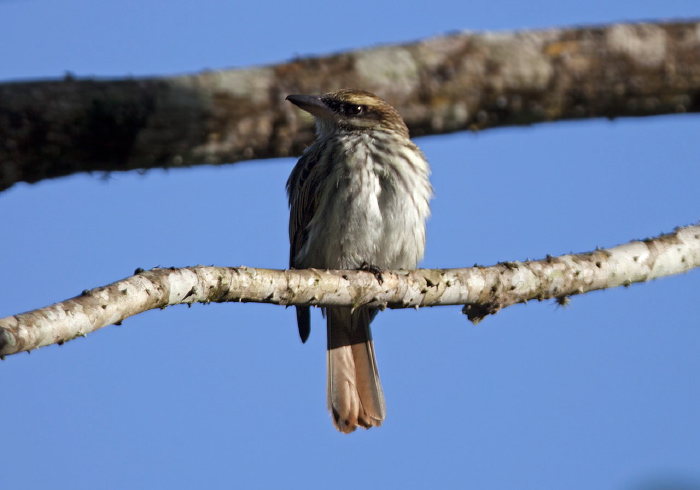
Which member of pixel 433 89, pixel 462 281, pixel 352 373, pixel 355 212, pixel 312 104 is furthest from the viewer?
pixel 352 373

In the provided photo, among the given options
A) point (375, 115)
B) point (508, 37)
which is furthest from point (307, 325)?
point (508, 37)

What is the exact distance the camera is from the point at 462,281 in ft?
13.5

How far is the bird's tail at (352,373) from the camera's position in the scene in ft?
17.7

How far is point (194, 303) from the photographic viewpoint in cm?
325

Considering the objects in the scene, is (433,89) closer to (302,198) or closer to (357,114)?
(302,198)

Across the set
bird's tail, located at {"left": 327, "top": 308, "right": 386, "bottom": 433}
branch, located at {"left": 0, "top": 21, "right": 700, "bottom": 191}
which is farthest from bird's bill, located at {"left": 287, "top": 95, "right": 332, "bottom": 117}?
bird's tail, located at {"left": 327, "top": 308, "right": 386, "bottom": 433}

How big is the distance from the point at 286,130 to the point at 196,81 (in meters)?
0.40

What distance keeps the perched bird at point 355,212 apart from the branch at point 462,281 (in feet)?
2.73

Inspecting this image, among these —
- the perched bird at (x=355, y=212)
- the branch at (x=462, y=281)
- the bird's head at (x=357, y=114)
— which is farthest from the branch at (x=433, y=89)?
the bird's head at (x=357, y=114)

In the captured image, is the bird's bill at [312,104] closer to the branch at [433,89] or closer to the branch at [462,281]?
the branch at [433,89]

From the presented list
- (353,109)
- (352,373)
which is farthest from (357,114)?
(352,373)

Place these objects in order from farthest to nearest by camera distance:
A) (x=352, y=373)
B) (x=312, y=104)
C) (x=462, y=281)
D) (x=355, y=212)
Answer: (x=352, y=373), (x=355, y=212), (x=312, y=104), (x=462, y=281)

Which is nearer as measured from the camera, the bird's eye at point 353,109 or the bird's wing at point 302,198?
the bird's wing at point 302,198

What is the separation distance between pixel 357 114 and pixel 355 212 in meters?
0.88
